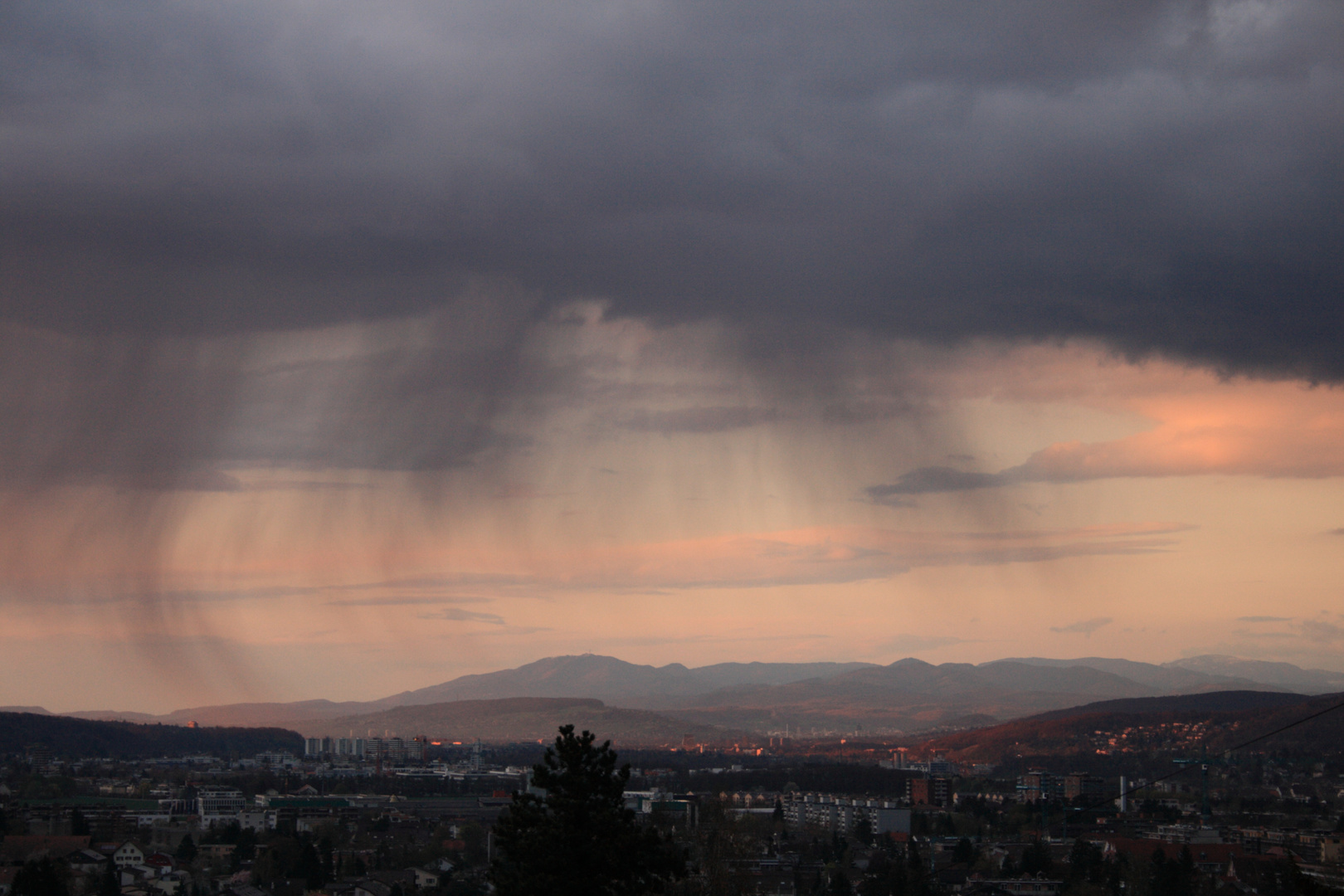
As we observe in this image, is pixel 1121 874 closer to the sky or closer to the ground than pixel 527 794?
closer to the ground

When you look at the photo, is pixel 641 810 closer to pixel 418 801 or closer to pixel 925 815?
pixel 925 815

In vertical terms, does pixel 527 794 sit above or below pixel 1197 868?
above

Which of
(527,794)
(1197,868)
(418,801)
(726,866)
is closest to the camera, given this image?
(527,794)

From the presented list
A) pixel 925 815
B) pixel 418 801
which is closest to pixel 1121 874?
pixel 925 815

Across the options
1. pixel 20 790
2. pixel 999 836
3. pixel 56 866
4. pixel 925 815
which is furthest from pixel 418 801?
pixel 56 866

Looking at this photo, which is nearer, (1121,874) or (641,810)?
(1121,874)

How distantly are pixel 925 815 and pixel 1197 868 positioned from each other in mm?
60846

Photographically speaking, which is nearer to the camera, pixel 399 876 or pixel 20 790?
pixel 399 876

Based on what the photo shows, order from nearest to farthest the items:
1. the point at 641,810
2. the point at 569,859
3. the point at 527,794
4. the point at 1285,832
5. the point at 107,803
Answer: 1. the point at 569,859
2. the point at 527,794
3. the point at 1285,832
4. the point at 641,810
5. the point at 107,803

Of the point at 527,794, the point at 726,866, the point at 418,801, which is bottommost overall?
the point at 418,801

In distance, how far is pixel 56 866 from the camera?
86438mm

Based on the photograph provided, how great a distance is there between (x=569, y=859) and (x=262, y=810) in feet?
481

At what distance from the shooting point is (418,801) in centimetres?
19988

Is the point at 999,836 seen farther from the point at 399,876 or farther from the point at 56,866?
the point at 56,866
